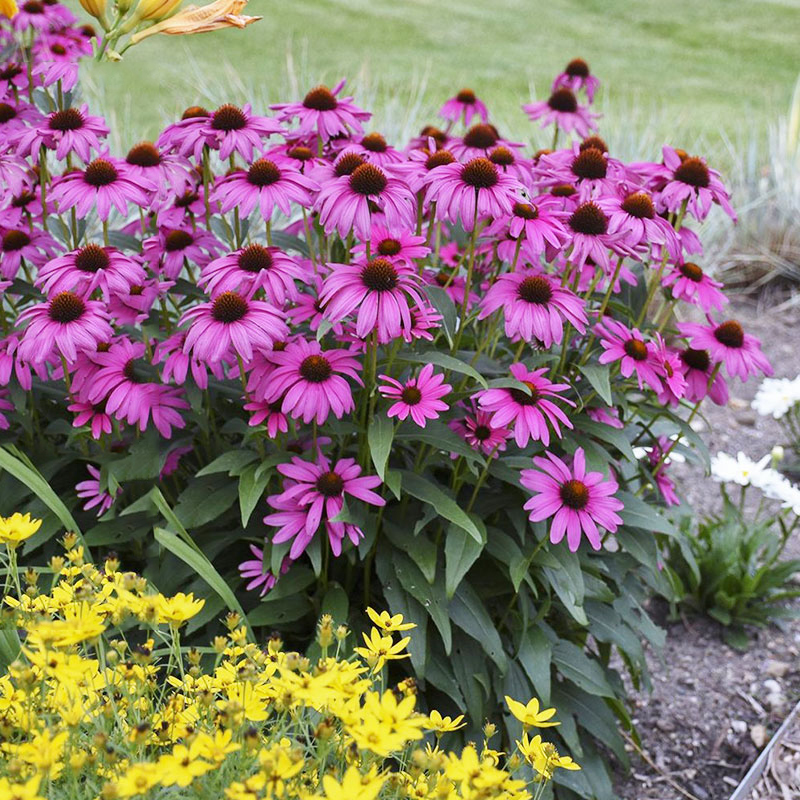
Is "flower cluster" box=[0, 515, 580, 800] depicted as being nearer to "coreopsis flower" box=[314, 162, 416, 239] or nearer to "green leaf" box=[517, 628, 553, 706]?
"green leaf" box=[517, 628, 553, 706]

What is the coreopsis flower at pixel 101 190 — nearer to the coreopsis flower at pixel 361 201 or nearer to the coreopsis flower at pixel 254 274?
the coreopsis flower at pixel 254 274

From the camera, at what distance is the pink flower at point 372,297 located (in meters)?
1.53

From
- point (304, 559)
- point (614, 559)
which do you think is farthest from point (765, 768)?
point (304, 559)

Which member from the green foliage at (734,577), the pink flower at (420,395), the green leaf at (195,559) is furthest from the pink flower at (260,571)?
the green foliage at (734,577)

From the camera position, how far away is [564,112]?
2543 mm

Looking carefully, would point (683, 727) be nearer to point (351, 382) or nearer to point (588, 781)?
point (588, 781)

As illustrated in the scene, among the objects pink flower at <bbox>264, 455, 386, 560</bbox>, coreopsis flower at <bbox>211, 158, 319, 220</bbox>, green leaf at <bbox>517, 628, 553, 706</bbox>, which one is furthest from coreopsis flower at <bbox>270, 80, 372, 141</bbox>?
green leaf at <bbox>517, 628, 553, 706</bbox>

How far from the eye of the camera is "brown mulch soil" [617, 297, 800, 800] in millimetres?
2227

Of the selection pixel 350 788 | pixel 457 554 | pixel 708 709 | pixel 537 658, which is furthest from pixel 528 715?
pixel 708 709

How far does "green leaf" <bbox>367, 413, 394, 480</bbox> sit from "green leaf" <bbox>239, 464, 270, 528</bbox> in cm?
18

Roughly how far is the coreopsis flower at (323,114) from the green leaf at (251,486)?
67 cm

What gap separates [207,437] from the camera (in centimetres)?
185

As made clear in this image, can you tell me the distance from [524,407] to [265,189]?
0.56 m

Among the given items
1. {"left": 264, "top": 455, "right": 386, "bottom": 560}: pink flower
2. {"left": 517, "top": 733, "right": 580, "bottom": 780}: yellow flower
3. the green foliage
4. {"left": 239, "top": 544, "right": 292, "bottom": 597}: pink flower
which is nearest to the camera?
{"left": 517, "top": 733, "right": 580, "bottom": 780}: yellow flower
